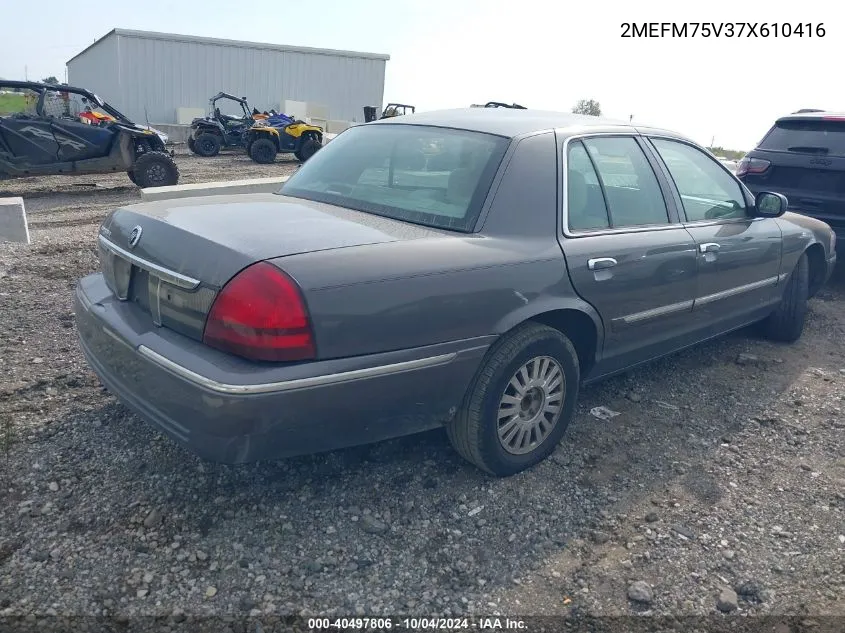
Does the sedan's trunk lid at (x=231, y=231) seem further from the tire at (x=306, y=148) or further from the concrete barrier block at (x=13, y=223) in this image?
the tire at (x=306, y=148)

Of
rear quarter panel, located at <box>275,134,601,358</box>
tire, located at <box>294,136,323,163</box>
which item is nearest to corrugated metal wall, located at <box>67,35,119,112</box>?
tire, located at <box>294,136,323,163</box>

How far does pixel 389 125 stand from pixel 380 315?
1.62 metres

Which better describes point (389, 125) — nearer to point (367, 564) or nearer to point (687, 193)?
point (687, 193)

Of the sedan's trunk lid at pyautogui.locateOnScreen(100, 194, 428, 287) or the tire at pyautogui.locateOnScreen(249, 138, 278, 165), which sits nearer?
Result: the sedan's trunk lid at pyautogui.locateOnScreen(100, 194, 428, 287)

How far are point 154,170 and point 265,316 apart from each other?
10451mm

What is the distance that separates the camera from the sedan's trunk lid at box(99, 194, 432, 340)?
2.47m

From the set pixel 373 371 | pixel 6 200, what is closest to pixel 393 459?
pixel 373 371

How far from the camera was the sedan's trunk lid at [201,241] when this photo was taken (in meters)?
2.47

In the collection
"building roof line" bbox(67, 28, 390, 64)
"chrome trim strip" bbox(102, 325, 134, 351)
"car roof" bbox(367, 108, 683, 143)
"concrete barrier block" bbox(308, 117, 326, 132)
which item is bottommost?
"chrome trim strip" bbox(102, 325, 134, 351)

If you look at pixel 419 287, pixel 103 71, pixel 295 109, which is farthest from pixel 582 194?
pixel 103 71

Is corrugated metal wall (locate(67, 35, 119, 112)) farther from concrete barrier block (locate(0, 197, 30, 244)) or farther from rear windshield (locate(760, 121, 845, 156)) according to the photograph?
rear windshield (locate(760, 121, 845, 156))

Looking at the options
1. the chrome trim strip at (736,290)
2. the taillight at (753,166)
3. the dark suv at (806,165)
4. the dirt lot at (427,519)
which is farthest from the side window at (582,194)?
the taillight at (753,166)

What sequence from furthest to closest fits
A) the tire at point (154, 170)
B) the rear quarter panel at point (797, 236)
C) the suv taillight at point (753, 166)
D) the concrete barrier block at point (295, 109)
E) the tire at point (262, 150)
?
1. the concrete barrier block at point (295, 109)
2. the tire at point (262, 150)
3. the tire at point (154, 170)
4. the suv taillight at point (753, 166)
5. the rear quarter panel at point (797, 236)

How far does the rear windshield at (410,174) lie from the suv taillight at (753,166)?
15.3ft
